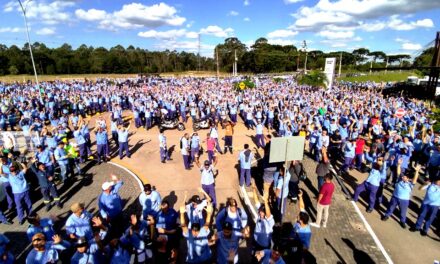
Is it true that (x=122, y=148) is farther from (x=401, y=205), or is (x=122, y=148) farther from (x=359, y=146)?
(x=401, y=205)

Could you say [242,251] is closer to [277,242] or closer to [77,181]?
[277,242]

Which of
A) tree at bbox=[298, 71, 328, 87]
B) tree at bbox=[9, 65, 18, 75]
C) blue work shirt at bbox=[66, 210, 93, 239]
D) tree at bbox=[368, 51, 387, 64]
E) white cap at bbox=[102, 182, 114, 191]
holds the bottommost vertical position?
blue work shirt at bbox=[66, 210, 93, 239]

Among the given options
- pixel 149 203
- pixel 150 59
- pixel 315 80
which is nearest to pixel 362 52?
pixel 150 59

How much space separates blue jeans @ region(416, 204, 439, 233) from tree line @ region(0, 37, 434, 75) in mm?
62566

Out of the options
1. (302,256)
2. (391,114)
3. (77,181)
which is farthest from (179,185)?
(391,114)

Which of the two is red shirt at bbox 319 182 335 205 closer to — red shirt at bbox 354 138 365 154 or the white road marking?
the white road marking

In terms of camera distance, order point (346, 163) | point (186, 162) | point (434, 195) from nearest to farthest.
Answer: point (434, 195) < point (346, 163) < point (186, 162)

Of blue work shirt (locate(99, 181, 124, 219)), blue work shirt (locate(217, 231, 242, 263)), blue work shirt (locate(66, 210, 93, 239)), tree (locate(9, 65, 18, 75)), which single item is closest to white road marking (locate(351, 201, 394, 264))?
blue work shirt (locate(217, 231, 242, 263))

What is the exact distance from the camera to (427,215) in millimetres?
7676

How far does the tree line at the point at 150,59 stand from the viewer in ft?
240

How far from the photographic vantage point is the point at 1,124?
17.2 meters

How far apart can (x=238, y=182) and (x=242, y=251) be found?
13.8 ft

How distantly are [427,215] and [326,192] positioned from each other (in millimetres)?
3015

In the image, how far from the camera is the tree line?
2876 inches
